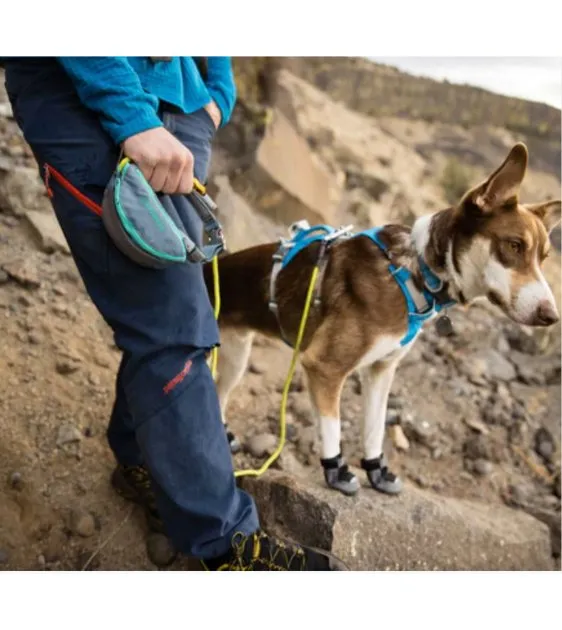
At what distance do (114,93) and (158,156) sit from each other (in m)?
0.17

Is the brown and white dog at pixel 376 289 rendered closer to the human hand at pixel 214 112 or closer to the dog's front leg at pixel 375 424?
the dog's front leg at pixel 375 424

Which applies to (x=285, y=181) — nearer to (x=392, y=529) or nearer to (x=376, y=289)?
(x=376, y=289)

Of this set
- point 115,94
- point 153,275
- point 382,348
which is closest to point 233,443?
point 382,348

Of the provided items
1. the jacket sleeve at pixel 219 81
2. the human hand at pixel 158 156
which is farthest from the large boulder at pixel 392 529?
the jacket sleeve at pixel 219 81

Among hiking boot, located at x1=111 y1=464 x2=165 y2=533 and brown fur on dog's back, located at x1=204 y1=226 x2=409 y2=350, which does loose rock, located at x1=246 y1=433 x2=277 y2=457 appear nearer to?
brown fur on dog's back, located at x1=204 y1=226 x2=409 y2=350

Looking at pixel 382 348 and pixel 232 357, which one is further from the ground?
pixel 382 348

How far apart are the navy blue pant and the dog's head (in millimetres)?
863

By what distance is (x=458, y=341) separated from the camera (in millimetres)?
3850

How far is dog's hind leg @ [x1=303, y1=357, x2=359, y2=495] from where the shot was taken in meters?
2.21

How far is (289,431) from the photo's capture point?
2.97m

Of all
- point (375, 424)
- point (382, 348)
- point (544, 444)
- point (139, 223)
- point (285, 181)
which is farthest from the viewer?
point (285, 181)
